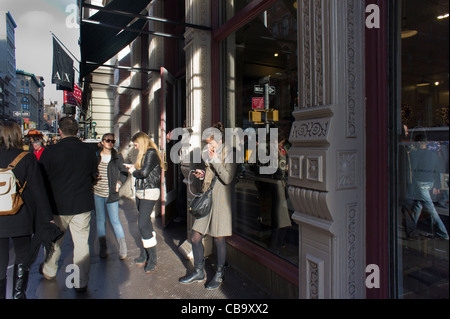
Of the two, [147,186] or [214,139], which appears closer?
[214,139]

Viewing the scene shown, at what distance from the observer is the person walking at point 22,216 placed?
2953 millimetres

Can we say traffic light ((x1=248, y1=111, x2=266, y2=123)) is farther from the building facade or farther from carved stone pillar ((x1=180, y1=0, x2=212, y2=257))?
the building facade

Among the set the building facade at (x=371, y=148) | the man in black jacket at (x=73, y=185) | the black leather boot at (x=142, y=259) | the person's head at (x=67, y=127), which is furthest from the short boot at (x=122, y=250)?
the building facade at (x=371, y=148)

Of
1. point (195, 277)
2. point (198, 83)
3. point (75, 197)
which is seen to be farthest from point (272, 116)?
point (75, 197)

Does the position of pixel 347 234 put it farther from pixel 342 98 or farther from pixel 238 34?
pixel 238 34

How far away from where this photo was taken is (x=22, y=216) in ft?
9.86

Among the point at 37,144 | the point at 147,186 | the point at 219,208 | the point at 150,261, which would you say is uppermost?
the point at 37,144

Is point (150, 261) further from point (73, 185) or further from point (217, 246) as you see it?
point (73, 185)

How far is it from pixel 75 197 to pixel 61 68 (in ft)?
24.7

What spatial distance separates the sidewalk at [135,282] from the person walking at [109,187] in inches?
12.3

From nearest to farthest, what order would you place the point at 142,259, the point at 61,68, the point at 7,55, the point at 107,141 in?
the point at 142,259, the point at 107,141, the point at 61,68, the point at 7,55

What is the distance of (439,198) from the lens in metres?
2.08
